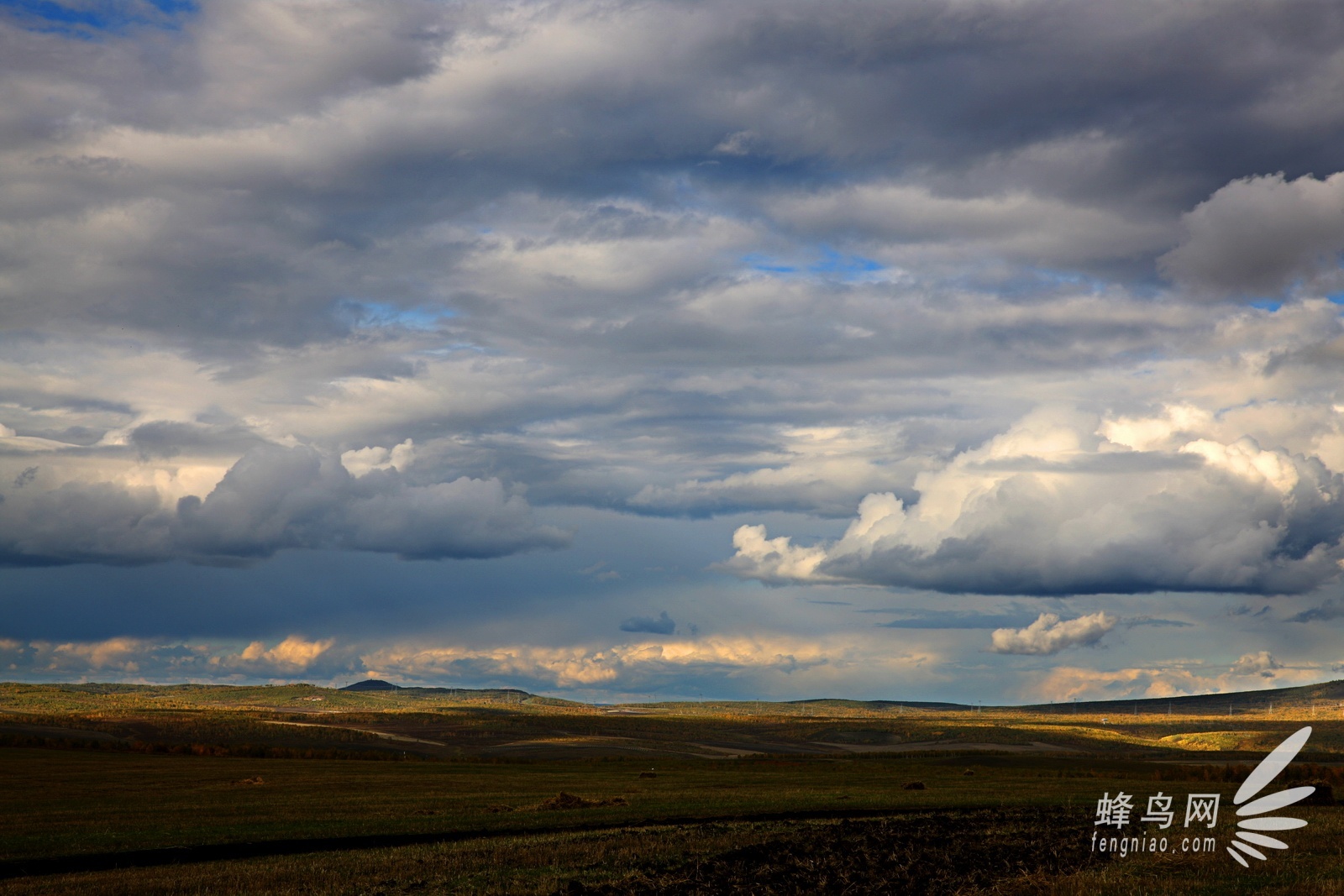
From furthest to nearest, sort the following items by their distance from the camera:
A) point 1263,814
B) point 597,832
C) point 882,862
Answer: point 1263,814 → point 597,832 → point 882,862

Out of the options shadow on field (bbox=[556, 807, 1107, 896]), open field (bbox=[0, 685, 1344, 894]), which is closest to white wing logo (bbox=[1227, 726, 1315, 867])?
open field (bbox=[0, 685, 1344, 894])

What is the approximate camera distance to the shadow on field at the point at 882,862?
27.8m

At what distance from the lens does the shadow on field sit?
2775 cm

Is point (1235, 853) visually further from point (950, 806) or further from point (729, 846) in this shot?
point (950, 806)

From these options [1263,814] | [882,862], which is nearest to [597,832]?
[882,862]

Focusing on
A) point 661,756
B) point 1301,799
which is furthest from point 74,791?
point 661,756

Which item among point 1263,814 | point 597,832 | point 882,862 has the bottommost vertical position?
point 597,832

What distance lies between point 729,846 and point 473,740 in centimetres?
17194

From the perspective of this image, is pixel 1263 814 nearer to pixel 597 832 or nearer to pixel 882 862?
pixel 882 862

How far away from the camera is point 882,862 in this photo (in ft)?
104

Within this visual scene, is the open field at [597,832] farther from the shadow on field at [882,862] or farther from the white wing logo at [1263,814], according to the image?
the white wing logo at [1263,814]

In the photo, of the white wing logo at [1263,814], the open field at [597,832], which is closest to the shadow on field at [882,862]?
the open field at [597,832]

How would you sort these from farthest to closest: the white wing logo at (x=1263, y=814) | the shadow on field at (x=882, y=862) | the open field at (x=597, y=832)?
1. the white wing logo at (x=1263, y=814)
2. the open field at (x=597, y=832)
3. the shadow on field at (x=882, y=862)

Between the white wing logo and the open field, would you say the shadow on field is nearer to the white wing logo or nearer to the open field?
the open field
